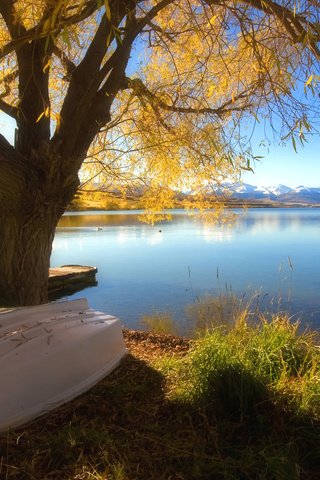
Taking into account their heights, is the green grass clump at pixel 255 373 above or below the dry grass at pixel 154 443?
above

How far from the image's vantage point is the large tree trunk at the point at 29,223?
4.40 m

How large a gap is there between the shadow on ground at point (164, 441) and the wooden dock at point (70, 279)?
13788 millimetres

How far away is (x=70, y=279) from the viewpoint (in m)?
17.4

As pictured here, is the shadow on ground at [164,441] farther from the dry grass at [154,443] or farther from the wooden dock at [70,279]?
the wooden dock at [70,279]

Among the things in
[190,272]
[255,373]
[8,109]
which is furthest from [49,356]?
[190,272]

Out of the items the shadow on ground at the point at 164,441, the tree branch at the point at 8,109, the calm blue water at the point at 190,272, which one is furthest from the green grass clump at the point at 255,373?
the tree branch at the point at 8,109

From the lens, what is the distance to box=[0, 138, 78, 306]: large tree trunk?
440 cm

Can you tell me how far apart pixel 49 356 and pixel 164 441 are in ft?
3.63

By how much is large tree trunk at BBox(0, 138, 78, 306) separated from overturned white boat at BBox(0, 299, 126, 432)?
760mm

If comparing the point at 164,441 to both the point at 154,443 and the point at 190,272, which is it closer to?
the point at 154,443

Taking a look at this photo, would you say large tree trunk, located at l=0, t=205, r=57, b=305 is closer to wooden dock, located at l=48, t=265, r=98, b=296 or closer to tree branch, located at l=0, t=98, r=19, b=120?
tree branch, located at l=0, t=98, r=19, b=120

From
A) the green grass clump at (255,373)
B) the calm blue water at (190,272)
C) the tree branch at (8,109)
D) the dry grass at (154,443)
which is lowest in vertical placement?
the calm blue water at (190,272)

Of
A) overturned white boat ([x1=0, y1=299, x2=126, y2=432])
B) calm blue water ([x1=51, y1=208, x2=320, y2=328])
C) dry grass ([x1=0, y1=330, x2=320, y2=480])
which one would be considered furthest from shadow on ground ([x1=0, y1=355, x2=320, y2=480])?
calm blue water ([x1=51, y1=208, x2=320, y2=328])

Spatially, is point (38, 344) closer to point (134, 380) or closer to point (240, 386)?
point (134, 380)
